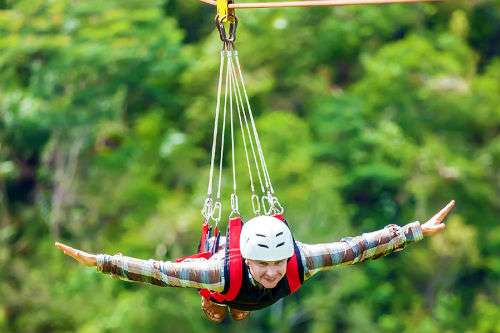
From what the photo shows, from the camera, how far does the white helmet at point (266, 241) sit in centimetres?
782

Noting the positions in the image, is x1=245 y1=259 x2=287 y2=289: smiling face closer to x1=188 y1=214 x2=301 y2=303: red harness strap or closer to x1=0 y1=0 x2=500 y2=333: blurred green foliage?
x1=188 y1=214 x2=301 y2=303: red harness strap

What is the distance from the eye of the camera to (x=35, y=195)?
90.7ft

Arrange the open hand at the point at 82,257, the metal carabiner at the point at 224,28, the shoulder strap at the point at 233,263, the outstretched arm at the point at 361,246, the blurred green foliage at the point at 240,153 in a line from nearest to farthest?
the open hand at the point at 82,257
the shoulder strap at the point at 233,263
the outstretched arm at the point at 361,246
the metal carabiner at the point at 224,28
the blurred green foliage at the point at 240,153

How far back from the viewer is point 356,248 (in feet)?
26.9

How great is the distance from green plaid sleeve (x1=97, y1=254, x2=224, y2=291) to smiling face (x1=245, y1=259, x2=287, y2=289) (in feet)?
0.53

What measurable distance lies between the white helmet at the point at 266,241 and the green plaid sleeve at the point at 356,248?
248 mm

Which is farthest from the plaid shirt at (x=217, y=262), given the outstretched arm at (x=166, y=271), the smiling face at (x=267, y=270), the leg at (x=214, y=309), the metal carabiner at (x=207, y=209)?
the leg at (x=214, y=309)

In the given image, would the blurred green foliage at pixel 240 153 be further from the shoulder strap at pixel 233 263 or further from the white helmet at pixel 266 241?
the white helmet at pixel 266 241

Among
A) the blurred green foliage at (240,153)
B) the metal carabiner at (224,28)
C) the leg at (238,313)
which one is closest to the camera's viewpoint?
the leg at (238,313)

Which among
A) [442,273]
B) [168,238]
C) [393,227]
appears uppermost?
[393,227]

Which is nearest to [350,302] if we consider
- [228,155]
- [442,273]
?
[442,273]

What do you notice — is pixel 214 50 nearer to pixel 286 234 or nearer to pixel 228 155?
pixel 228 155

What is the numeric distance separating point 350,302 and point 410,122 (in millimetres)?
5295

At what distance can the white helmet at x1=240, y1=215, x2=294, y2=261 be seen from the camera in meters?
7.82
